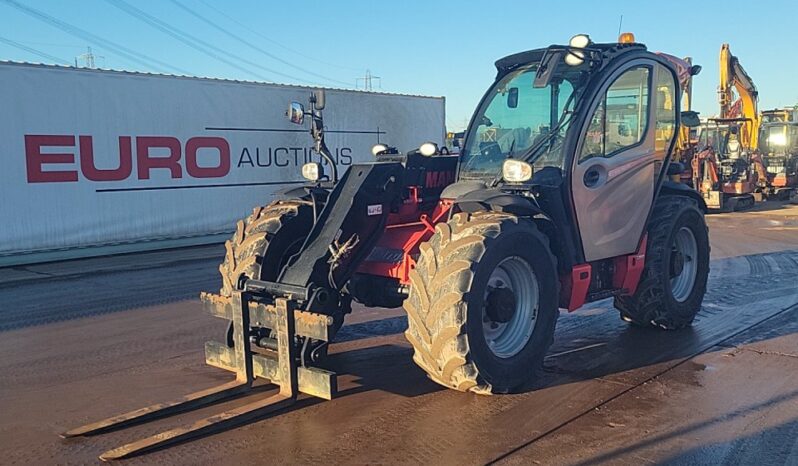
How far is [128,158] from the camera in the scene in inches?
531

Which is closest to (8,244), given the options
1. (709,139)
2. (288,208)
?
(288,208)

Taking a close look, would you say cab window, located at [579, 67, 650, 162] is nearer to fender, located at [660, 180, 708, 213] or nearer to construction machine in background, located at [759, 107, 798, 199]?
fender, located at [660, 180, 708, 213]

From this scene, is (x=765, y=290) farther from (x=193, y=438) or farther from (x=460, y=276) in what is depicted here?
(x=193, y=438)

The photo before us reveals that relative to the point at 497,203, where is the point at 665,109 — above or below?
above

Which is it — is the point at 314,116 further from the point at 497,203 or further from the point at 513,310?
the point at 513,310

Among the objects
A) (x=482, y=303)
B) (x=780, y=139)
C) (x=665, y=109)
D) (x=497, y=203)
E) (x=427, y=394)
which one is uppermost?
(x=780, y=139)

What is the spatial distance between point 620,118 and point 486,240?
7.06 ft

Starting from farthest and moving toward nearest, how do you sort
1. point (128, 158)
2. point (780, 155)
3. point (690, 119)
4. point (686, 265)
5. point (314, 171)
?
point (780, 155) < point (128, 158) < point (686, 265) < point (690, 119) < point (314, 171)

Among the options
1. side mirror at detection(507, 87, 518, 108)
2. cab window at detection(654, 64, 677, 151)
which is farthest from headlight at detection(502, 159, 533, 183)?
cab window at detection(654, 64, 677, 151)

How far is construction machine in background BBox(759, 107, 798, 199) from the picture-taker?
24.5m

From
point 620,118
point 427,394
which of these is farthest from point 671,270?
point 427,394

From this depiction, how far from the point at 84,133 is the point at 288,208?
28.1 feet

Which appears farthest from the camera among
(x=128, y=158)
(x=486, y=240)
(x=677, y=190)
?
(x=128, y=158)

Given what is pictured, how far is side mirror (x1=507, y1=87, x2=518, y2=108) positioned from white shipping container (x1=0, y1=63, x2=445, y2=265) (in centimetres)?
919
